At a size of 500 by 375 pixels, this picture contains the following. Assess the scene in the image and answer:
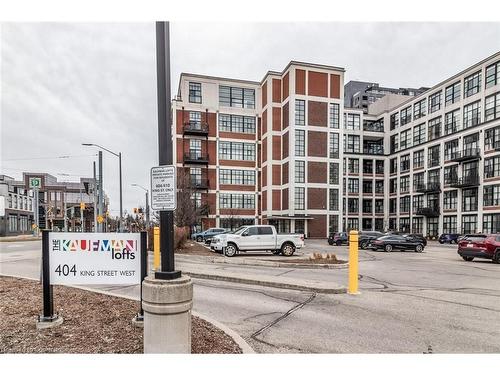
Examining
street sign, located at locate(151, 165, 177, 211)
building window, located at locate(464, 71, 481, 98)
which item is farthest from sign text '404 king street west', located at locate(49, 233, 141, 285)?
building window, located at locate(464, 71, 481, 98)

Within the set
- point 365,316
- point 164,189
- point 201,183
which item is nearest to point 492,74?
point 201,183

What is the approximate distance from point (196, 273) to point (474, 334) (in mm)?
8202

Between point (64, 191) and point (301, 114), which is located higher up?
point (301, 114)

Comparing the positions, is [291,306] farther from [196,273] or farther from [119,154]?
[119,154]

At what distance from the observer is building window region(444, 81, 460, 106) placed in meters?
49.6

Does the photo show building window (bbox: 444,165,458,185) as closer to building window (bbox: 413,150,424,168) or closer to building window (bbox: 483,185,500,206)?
building window (bbox: 483,185,500,206)

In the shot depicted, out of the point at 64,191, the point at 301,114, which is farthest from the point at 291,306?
the point at 64,191

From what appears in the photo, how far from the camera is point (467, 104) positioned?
4747cm

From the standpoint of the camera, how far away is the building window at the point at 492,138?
42.6 metres

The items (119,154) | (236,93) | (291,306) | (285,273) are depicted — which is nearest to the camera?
(291,306)

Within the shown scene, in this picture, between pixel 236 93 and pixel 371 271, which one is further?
pixel 236 93

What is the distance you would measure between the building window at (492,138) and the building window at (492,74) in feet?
19.5

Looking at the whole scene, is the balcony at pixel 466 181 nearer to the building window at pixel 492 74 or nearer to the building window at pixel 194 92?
the building window at pixel 492 74

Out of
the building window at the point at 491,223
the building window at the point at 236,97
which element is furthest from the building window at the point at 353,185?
the building window at the point at 236,97
